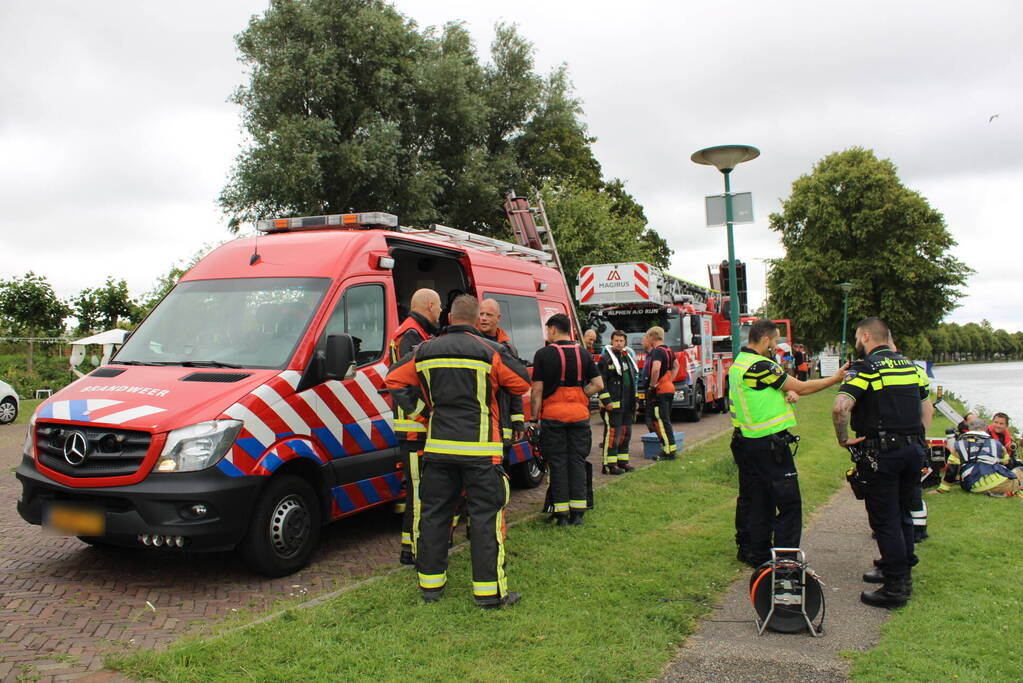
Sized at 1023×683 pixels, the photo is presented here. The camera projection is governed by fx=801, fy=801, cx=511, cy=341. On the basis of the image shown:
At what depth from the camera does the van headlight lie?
511cm

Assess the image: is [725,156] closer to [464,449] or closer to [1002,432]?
[1002,432]

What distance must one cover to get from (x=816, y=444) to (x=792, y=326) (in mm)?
31977

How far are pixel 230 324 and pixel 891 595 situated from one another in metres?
5.02

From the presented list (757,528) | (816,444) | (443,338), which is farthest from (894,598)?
(816,444)

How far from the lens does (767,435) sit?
5406mm

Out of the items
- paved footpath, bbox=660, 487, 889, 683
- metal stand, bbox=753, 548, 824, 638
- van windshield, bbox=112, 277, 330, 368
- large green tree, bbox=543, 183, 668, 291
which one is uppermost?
large green tree, bbox=543, 183, 668, 291

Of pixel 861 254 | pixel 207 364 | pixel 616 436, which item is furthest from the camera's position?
pixel 861 254

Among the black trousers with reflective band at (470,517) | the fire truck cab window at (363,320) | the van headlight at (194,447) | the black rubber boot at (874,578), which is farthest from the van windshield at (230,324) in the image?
the black rubber boot at (874,578)

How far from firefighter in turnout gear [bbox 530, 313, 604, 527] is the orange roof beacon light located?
1800 millimetres

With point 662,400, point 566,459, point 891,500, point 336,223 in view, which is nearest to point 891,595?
point 891,500

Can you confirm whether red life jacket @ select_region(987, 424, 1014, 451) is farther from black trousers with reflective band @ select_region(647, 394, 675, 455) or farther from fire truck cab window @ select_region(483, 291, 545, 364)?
fire truck cab window @ select_region(483, 291, 545, 364)

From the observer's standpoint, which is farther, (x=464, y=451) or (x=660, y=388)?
(x=660, y=388)

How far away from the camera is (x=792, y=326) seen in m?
43.2

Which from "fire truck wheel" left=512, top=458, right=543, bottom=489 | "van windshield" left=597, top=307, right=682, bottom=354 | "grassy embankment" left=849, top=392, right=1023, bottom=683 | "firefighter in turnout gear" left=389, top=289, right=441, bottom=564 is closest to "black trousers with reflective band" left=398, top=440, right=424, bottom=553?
"firefighter in turnout gear" left=389, top=289, right=441, bottom=564
